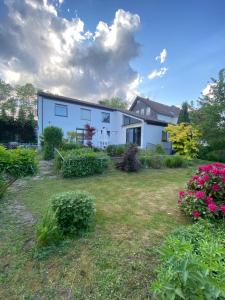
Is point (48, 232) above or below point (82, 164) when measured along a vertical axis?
below

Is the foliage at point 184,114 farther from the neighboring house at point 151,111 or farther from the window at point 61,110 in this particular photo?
the window at point 61,110

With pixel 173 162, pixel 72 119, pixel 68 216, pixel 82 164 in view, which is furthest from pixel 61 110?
pixel 68 216

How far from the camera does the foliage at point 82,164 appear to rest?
333 inches

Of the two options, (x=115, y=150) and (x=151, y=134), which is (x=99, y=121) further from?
(x=115, y=150)

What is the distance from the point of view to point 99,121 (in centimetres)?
2138

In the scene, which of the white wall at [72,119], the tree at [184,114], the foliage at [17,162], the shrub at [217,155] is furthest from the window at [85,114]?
the foliage at [17,162]

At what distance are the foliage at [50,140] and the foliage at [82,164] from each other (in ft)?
9.02

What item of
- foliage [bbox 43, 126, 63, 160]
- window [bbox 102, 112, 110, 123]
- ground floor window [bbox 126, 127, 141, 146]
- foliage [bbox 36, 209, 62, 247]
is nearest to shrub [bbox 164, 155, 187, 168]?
foliage [bbox 43, 126, 63, 160]

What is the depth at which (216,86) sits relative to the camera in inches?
562

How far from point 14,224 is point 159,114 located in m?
23.2

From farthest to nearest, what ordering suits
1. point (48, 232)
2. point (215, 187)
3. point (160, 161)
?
1. point (160, 161)
2. point (215, 187)
3. point (48, 232)

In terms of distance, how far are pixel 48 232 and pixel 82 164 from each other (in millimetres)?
5902

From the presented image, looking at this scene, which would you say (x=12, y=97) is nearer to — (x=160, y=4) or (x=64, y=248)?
(x=160, y=4)

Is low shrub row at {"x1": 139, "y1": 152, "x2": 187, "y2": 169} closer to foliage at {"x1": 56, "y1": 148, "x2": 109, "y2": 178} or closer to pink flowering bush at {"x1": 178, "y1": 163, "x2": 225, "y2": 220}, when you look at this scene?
foliage at {"x1": 56, "y1": 148, "x2": 109, "y2": 178}
